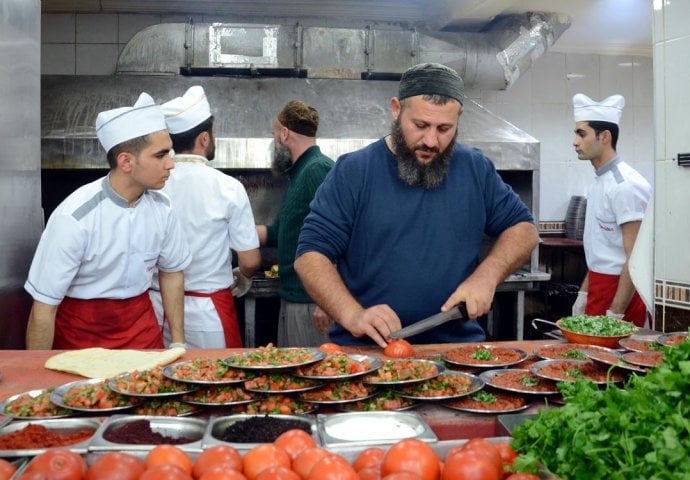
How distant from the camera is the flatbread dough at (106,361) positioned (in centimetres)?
215

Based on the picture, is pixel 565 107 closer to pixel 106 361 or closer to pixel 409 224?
pixel 409 224

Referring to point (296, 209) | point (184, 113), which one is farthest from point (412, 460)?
point (296, 209)

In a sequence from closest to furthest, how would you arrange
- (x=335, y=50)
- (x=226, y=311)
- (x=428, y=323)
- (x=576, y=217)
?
(x=428, y=323), (x=226, y=311), (x=335, y=50), (x=576, y=217)

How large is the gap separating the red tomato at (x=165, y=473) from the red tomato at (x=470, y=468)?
49 cm

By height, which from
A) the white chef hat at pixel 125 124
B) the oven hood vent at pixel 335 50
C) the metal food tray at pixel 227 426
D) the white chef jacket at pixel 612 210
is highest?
the oven hood vent at pixel 335 50

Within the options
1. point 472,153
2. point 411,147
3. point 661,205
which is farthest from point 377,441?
point 661,205

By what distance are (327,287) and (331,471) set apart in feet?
4.66

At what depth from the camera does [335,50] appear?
5.57 m

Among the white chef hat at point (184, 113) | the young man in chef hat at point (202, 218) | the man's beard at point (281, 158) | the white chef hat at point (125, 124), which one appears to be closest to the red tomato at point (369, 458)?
the white chef hat at point (125, 124)

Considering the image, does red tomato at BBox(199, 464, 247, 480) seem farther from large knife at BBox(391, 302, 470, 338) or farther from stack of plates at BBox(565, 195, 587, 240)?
stack of plates at BBox(565, 195, 587, 240)

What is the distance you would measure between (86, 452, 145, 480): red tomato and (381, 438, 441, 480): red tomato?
1.54 feet

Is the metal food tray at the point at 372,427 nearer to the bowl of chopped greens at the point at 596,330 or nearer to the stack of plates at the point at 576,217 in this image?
the bowl of chopped greens at the point at 596,330

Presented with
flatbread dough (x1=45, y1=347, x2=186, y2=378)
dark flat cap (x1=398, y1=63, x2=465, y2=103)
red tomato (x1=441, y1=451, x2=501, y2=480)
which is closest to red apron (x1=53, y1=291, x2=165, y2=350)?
flatbread dough (x1=45, y1=347, x2=186, y2=378)

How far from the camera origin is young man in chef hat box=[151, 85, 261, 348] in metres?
3.60
